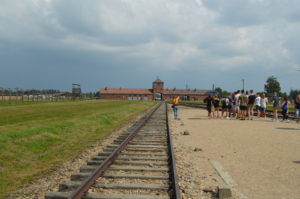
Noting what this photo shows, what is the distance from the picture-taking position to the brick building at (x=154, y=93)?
138 meters

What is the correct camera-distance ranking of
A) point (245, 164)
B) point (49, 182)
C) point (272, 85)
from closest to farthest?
point (49, 182) → point (245, 164) → point (272, 85)

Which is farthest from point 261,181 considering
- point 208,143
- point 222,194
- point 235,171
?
point 208,143

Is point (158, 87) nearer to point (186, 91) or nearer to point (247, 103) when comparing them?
point (186, 91)

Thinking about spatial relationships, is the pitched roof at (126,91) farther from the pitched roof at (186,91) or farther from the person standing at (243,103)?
the person standing at (243,103)

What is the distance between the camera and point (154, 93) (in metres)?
142

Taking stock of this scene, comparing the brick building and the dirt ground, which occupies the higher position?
the brick building

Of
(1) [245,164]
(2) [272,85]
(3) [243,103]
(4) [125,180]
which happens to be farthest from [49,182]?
(2) [272,85]

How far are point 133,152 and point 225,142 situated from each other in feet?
12.8

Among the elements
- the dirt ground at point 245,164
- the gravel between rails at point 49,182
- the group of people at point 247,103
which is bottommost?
the gravel between rails at point 49,182

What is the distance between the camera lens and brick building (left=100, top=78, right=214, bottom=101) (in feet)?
451

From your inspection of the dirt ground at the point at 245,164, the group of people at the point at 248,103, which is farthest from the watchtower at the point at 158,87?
the dirt ground at the point at 245,164

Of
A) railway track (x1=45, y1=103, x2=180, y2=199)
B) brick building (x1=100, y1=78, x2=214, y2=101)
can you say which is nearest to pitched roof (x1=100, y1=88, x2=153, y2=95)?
brick building (x1=100, y1=78, x2=214, y2=101)

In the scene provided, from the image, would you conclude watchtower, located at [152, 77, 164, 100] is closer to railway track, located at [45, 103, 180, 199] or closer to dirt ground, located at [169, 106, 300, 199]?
dirt ground, located at [169, 106, 300, 199]

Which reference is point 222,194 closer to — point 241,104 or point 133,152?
point 133,152
